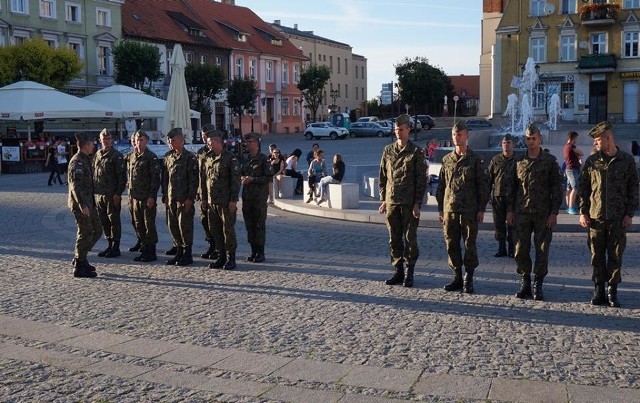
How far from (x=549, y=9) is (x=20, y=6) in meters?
35.3

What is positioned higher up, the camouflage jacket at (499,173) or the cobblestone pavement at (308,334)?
the camouflage jacket at (499,173)

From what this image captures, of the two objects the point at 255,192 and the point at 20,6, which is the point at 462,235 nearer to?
the point at 255,192

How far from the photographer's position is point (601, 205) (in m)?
8.20

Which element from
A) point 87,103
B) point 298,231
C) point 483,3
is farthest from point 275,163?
point 483,3

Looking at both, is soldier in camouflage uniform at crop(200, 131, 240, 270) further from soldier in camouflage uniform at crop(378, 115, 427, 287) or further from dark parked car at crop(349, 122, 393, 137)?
dark parked car at crop(349, 122, 393, 137)

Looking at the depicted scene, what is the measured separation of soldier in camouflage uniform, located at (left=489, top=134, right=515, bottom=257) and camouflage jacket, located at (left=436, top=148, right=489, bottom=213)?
187 centimetres

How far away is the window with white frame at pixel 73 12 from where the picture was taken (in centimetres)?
5081

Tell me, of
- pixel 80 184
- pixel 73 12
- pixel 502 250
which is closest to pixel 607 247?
pixel 502 250

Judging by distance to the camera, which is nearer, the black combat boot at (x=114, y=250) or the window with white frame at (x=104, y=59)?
the black combat boot at (x=114, y=250)

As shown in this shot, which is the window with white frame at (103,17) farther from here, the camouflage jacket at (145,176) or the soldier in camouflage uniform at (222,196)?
the soldier in camouflage uniform at (222,196)

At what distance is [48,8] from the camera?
49406 millimetres

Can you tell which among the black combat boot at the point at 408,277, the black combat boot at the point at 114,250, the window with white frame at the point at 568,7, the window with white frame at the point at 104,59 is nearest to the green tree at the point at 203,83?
the window with white frame at the point at 104,59

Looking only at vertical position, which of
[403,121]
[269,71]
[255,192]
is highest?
[269,71]

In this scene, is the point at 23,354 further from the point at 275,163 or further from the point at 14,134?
the point at 14,134
